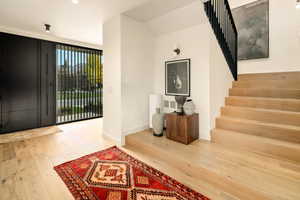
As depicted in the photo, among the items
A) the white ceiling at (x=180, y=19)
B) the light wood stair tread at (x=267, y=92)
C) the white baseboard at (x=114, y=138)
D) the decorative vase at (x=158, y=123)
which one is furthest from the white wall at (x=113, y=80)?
the light wood stair tread at (x=267, y=92)

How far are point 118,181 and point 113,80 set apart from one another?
6.67ft

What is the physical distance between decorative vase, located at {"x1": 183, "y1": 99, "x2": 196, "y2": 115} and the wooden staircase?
0.53 metres

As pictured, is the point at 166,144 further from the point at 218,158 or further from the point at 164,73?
the point at 164,73

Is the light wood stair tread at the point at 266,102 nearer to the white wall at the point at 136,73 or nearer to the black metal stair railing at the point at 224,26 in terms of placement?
the black metal stair railing at the point at 224,26

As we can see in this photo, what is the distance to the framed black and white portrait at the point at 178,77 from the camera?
3.12 meters

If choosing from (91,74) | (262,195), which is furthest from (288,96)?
(91,74)

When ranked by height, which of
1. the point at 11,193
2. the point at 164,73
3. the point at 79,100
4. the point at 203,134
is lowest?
the point at 11,193

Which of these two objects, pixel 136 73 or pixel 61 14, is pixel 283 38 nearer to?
pixel 136 73

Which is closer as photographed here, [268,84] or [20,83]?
[268,84]

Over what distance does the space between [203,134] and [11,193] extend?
2.94 m

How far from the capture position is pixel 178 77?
3260 mm

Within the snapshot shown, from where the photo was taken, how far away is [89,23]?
349cm

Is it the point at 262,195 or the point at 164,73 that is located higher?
the point at 164,73

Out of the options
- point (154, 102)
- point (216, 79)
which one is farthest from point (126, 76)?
point (216, 79)
